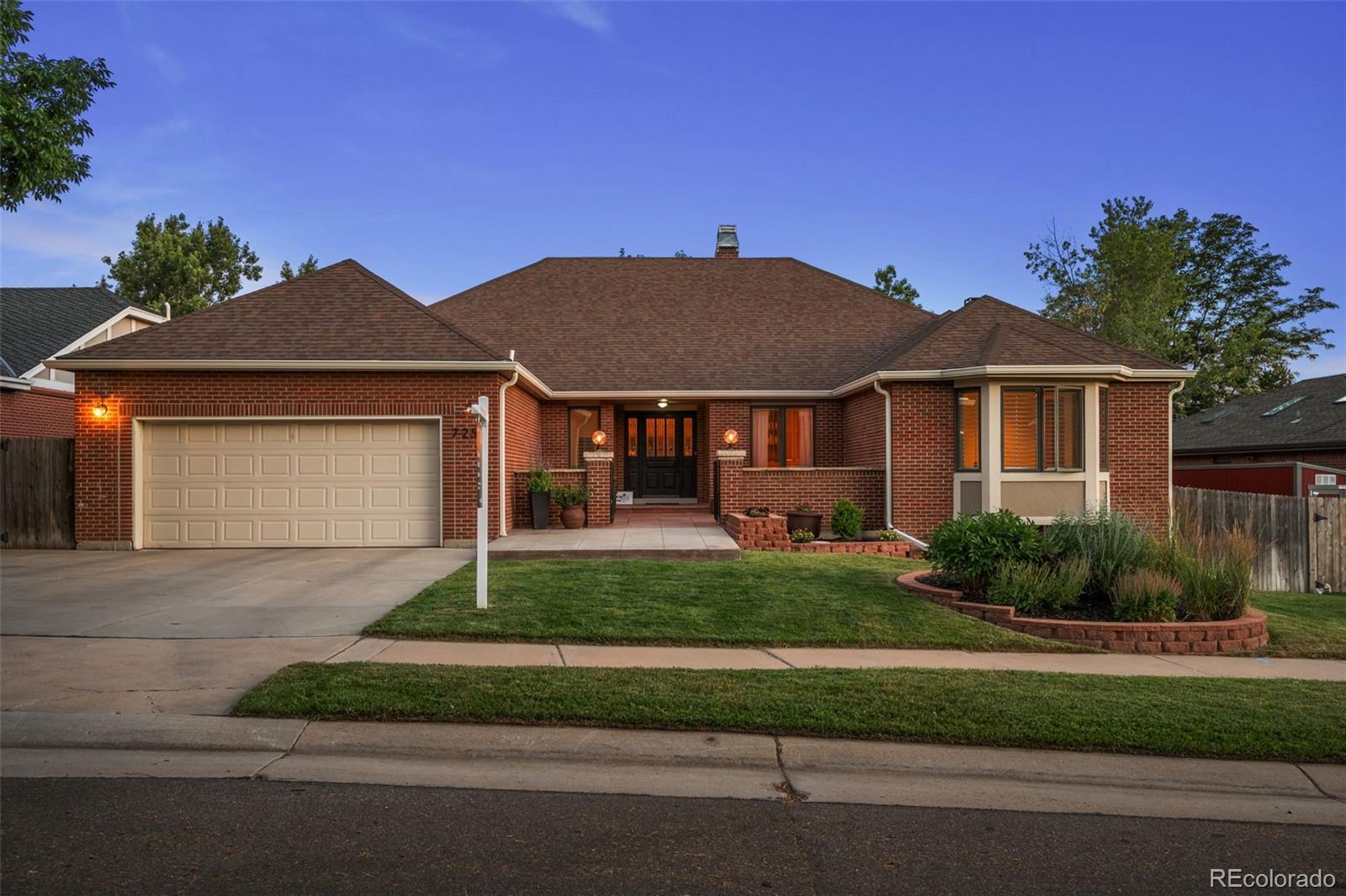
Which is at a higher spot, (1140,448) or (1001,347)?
(1001,347)

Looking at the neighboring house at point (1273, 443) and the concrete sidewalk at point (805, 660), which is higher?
the neighboring house at point (1273, 443)

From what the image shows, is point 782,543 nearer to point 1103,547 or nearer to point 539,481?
point 539,481

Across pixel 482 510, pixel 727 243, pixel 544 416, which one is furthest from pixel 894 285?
pixel 482 510

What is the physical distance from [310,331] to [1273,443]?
2598 cm

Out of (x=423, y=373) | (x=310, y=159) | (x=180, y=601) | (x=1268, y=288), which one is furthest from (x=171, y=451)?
(x=1268, y=288)

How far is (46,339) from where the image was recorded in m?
21.2

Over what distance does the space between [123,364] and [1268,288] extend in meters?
51.6

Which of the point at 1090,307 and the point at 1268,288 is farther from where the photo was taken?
the point at 1268,288

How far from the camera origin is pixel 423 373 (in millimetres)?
14164

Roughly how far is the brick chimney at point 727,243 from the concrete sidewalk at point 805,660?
19917 millimetres

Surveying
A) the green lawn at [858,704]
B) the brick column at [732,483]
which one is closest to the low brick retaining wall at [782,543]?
the brick column at [732,483]

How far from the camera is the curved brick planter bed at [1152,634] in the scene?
7984 millimetres

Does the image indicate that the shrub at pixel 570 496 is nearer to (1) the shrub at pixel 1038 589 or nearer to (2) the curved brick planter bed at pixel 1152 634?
(1) the shrub at pixel 1038 589

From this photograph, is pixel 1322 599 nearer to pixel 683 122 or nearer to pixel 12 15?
pixel 683 122
